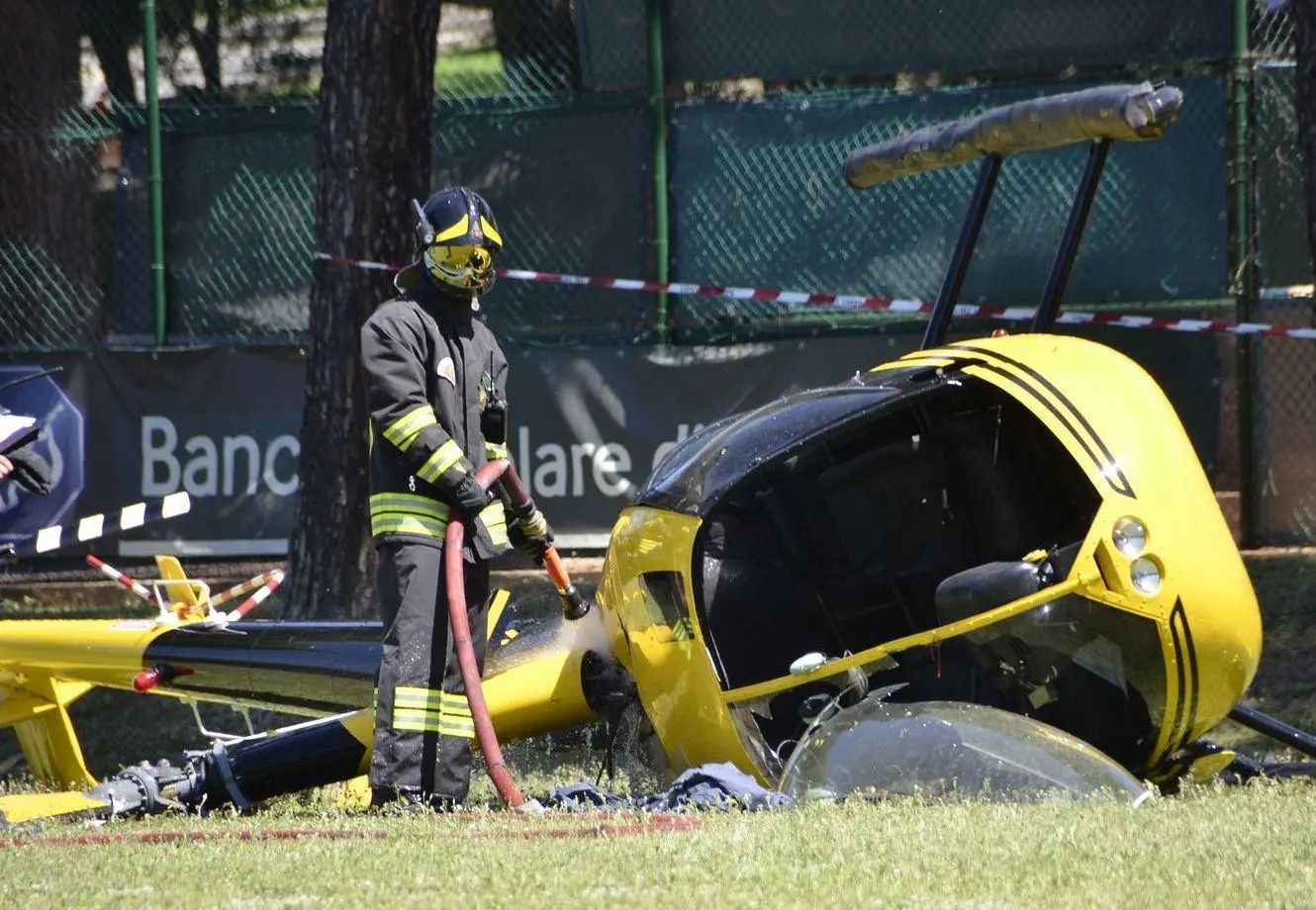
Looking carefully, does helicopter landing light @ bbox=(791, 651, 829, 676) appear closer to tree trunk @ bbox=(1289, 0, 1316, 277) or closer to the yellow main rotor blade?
the yellow main rotor blade

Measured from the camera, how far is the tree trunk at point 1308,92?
8.50 m

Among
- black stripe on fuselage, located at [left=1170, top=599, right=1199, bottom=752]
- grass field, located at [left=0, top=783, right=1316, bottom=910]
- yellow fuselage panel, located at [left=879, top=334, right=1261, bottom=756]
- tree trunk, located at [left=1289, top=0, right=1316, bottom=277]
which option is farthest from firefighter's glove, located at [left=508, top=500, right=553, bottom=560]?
tree trunk, located at [left=1289, top=0, right=1316, bottom=277]

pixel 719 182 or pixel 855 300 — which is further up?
pixel 719 182

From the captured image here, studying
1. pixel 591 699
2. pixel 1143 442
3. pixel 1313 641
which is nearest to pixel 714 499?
pixel 591 699

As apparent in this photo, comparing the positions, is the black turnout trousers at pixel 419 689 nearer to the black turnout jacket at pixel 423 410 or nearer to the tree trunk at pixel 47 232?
the black turnout jacket at pixel 423 410

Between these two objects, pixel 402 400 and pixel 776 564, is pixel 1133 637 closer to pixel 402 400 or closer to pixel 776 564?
pixel 776 564

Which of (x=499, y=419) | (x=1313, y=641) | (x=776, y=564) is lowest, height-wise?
(x=1313, y=641)

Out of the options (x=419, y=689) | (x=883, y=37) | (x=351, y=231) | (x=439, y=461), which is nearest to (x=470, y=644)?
(x=419, y=689)

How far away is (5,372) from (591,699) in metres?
5.96

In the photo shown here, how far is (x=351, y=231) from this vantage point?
9.11m

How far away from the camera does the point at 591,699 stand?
20.0 feet

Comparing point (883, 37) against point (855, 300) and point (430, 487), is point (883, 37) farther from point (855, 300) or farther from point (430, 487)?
point (430, 487)

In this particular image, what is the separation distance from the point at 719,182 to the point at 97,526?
4.20 metres

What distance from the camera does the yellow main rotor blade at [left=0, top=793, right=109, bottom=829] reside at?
6.14m
